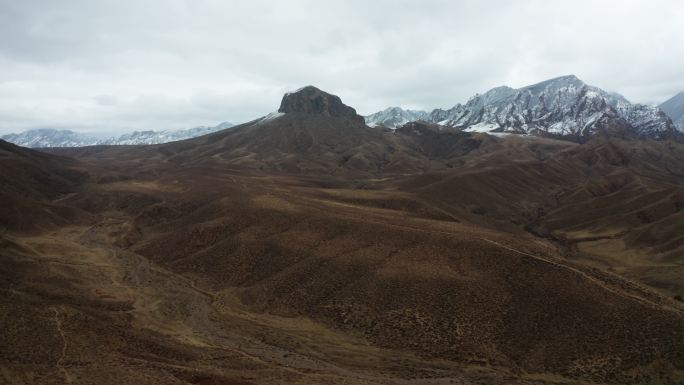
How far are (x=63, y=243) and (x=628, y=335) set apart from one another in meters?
76.1

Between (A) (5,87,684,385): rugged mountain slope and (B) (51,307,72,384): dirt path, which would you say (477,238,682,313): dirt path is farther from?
(B) (51,307,72,384): dirt path

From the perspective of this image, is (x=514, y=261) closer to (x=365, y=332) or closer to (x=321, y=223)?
(x=365, y=332)

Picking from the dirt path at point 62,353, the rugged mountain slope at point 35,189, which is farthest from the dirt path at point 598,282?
the rugged mountain slope at point 35,189

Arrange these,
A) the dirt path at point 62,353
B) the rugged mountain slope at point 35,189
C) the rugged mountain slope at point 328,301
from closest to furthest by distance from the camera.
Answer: the dirt path at point 62,353
the rugged mountain slope at point 328,301
the rugged mountain slope at point 35,189

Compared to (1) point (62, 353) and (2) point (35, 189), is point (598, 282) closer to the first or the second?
(1) point (62, 353)

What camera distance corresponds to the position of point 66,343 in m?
36.4

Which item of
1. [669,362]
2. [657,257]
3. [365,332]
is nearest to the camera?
[669,362]

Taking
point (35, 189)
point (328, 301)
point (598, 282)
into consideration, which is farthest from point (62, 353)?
point (35, 189)

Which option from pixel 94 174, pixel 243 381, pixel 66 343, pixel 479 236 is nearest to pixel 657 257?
A: pixel 479 236

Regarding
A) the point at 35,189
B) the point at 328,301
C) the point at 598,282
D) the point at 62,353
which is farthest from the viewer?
the point at 35,189

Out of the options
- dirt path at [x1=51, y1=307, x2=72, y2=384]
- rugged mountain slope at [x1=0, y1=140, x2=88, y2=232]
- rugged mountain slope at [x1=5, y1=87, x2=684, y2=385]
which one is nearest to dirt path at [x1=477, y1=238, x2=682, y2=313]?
rugged mountain slope at [x1=5, y1=87, x2=684, y2=385]

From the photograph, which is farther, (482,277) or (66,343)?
(482,277)

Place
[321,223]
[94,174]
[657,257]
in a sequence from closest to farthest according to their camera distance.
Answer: [321,223]
[657,257]
[94,174]

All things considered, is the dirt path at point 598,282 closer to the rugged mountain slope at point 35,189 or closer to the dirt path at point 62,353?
the dirt path at point 62,353
